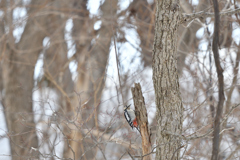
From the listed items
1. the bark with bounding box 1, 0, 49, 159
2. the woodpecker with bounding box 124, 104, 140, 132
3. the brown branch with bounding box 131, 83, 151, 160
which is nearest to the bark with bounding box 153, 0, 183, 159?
the brown branch with bounding box 131, 83, 151, 160

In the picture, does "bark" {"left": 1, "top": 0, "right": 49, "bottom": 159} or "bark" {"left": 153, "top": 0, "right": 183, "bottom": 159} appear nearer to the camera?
"bark" {"left": 153, "top": 0, "right": 183, "bottom": 159}

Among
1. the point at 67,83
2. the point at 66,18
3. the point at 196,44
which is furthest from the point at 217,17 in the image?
the point at 66,18

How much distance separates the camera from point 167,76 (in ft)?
6.48

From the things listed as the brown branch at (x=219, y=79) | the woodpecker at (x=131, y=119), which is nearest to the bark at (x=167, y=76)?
the brown branch at (x=219, y=79)

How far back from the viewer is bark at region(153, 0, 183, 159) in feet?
6.45

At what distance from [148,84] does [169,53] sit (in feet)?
5.63

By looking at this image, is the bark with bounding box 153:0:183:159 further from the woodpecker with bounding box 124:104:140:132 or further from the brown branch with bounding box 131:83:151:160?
the woodpecker with bounding box 124:104:140:132

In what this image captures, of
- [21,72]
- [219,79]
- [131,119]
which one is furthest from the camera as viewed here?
[21,72]

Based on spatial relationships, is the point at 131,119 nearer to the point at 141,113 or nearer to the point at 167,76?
the point at 141,113

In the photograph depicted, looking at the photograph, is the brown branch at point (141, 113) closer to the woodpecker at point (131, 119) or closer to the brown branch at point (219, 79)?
the woodpecker at point (131, 119)

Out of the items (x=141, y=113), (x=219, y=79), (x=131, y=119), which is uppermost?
(x=131, y=119)

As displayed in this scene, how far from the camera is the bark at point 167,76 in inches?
77.4

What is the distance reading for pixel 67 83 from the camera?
709cm

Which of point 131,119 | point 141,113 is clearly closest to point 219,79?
point 141,113
